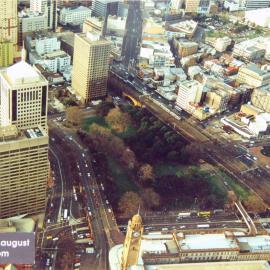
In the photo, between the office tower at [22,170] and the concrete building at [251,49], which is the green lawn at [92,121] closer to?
the office tower at [22,170]

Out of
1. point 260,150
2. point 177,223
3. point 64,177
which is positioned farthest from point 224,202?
point 64,177

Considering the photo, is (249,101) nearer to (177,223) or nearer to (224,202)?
(224,202)

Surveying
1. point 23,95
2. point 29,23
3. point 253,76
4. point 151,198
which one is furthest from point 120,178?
point 29,23

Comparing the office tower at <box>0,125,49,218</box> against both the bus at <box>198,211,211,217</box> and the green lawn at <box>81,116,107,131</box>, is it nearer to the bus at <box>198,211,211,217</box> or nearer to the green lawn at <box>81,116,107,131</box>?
the bus at <box>198,211,211,217</box>

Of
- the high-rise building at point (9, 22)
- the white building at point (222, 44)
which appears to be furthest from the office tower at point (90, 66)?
the white building at point (222, 44)

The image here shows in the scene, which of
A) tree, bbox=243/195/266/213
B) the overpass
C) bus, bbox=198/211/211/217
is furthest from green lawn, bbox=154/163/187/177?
tree, bbox=243/195/266/213

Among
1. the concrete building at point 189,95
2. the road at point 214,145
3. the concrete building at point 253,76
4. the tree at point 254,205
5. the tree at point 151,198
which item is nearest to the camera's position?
the tree at point 151,198

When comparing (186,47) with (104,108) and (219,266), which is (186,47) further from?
(219,266)
